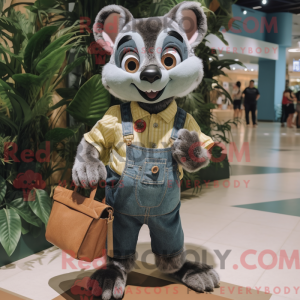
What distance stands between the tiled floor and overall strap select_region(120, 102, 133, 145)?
820mm

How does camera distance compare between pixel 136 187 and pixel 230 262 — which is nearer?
pixel 136 187

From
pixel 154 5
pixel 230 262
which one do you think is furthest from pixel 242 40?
pixel 230 262

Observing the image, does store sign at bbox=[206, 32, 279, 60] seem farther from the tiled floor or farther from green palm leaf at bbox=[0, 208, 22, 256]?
Answer: green palm leaf at bbox=[0, 208, 22, 256]

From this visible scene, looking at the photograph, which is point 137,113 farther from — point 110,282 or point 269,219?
point 269,219

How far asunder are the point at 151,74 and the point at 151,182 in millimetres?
446

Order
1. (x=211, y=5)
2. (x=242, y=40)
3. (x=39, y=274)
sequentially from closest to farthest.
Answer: (x=39, y=274) < (x=211, y=5) < (x=242, y=40)

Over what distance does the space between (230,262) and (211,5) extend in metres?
2.62

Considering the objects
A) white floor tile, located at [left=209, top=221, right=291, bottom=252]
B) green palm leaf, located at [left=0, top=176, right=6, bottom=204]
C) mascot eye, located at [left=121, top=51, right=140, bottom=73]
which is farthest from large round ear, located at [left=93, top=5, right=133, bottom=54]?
white floor tile, located at [left=209, top=221, right=291, bottom=252]

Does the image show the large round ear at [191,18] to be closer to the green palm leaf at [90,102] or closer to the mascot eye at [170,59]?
the mascot eye at [170,59]

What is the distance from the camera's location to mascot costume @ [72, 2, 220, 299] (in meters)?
1.55

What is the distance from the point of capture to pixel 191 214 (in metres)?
2.99

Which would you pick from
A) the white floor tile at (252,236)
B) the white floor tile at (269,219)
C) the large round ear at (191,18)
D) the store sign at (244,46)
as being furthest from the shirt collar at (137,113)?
the store sign at (244,46)

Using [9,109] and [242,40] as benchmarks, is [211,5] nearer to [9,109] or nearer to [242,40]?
[9,109]

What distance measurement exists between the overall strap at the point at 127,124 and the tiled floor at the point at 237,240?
820 millimetres
